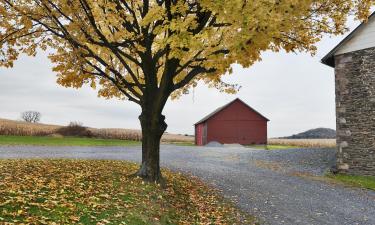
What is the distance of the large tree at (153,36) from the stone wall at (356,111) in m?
6.30

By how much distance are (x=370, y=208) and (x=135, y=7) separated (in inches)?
438

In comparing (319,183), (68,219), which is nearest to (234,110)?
(319,183)

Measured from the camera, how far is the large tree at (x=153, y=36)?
1211cm


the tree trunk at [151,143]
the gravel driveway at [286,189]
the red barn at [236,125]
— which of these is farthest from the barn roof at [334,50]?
the red barn at [236,125]

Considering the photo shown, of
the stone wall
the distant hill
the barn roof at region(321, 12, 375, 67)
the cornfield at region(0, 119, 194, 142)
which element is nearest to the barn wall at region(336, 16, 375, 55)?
the barn roof at region(321, 12, 375, 67)

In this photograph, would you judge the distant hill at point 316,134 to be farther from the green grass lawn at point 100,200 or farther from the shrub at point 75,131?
the green grass lawn at point 100,200

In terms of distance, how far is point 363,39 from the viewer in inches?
838

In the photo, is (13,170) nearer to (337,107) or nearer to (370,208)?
(370,208)

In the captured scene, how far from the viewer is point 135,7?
16.1m

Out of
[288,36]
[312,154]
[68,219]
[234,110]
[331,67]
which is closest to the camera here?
[68,219]

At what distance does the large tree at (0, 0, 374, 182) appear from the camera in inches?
477

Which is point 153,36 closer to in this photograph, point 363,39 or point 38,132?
point 363,39

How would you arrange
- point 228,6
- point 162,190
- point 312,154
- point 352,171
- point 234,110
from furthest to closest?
point 234,110 → point 312,154 → point 352,171 → point 162,190 → point 228,6

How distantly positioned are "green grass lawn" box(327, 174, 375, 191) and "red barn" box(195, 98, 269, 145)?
27483mm
